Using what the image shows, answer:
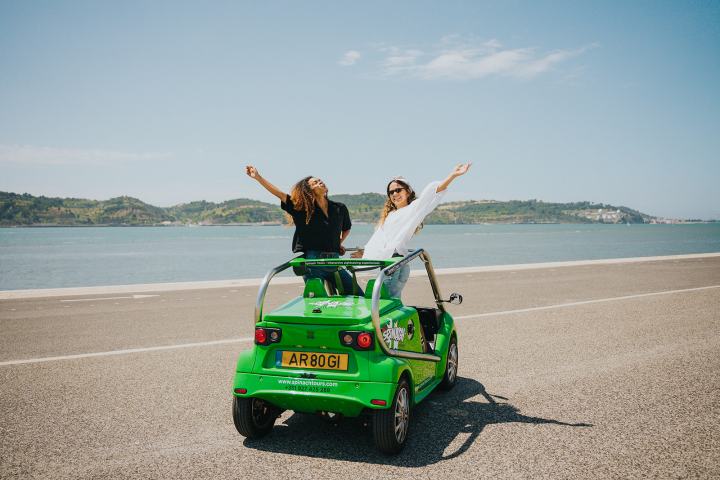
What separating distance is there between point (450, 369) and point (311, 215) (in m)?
2.11

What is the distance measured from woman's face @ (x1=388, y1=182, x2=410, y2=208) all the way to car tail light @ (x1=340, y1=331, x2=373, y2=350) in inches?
80.7

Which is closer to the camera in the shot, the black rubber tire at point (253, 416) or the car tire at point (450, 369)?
the black rubber tire at point (253, 416)

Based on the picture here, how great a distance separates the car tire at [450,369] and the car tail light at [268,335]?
2051 mm

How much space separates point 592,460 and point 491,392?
1.75 m

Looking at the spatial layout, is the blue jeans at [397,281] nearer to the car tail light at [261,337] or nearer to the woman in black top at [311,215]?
the woman in black top at [311,215]

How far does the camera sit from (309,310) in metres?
4.05

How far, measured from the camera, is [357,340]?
379 centimetres

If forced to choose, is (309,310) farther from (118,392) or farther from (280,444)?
(118,392)

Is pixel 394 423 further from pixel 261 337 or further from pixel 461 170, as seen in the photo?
pixel 461 170

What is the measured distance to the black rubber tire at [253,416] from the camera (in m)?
4.00

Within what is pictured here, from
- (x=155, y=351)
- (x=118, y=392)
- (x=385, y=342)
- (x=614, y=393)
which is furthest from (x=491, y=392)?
(x=155, y=351)

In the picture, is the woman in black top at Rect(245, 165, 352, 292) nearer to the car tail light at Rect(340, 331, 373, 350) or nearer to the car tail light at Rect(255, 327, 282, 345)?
the car tail light at Rect(255, 327, 282, 345)

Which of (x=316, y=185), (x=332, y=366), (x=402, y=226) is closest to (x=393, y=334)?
(x=332, y=366)

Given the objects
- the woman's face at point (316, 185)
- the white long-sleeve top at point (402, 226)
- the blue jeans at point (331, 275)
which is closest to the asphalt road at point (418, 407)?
the blue jeans at point (331, 275)
